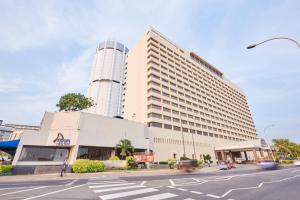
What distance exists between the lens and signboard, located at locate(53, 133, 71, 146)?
34875 mm

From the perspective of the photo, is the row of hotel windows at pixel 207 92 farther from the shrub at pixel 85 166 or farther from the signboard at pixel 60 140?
the shrub at pixel 85 166

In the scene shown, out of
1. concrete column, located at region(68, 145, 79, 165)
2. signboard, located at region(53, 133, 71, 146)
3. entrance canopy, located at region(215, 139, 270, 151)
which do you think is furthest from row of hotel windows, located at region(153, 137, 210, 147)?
signboard, located at region(53, 133, 71, 146)

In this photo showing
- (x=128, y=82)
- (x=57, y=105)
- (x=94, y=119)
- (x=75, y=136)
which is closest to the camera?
(x=75, y=136)

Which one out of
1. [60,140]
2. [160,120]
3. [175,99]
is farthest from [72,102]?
[175,99]

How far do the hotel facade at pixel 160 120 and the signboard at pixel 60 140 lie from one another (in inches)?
2.1

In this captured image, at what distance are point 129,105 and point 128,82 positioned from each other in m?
10.0

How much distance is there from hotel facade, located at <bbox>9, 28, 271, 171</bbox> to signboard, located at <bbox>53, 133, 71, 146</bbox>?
5cm

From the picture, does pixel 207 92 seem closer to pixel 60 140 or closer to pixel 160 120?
pixel 160 120

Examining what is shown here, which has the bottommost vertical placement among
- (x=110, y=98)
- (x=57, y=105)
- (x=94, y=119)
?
(x=94, y=119)

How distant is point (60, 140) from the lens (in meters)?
35.2

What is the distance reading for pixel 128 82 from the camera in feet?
228

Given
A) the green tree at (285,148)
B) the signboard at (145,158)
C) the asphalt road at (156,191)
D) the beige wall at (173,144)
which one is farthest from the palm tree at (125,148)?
the green tree at (285,148)

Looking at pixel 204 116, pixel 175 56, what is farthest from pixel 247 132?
Answer: pixel 175 56

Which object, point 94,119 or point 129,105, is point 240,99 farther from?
point 94,119
